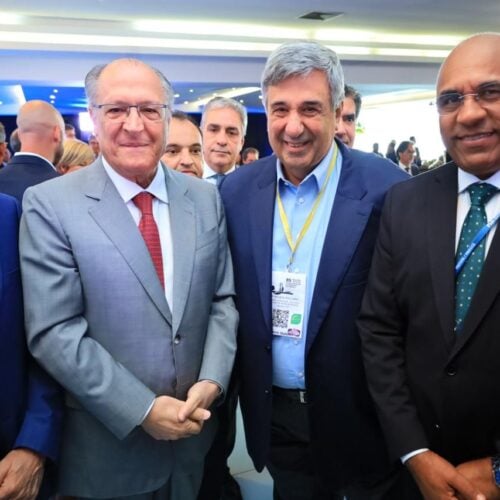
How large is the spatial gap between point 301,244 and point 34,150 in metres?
2.53

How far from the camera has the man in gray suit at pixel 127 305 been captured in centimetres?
148

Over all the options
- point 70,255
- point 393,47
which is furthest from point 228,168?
point 393,47

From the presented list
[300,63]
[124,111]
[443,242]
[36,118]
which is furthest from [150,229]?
[36,118]

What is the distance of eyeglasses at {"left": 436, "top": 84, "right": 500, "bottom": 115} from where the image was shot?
56.3 inches

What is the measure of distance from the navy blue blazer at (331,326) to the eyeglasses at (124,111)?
1.57 feet

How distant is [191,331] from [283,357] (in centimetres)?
37

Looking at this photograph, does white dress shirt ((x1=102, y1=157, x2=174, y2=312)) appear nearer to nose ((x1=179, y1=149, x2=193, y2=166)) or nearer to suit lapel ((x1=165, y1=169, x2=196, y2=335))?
suit lapel ((x1=165, y1=169, x2=196, y2=335))

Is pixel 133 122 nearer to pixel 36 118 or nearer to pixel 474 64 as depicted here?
pixel 474 64

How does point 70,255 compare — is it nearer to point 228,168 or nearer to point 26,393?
point 26,393

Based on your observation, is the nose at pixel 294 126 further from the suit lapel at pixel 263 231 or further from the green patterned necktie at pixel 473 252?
the green patterned necktie at pixel 473 252

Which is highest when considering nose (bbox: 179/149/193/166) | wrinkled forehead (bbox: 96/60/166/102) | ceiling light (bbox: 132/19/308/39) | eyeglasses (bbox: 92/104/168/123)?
ceiling light (bbox: 132/19/308/39)

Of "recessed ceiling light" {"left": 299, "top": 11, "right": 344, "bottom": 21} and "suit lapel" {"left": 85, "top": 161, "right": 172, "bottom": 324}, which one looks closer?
"suit lapel" {"left": 85, "top": 161, "right": 172, "bottom": 324}

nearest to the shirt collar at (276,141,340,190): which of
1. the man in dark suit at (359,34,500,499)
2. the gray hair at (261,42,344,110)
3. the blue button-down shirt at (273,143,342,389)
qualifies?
the blue button-down shirt at (273,143,342,389)

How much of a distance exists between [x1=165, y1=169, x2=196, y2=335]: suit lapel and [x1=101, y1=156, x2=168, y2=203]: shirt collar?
31 millimetres
